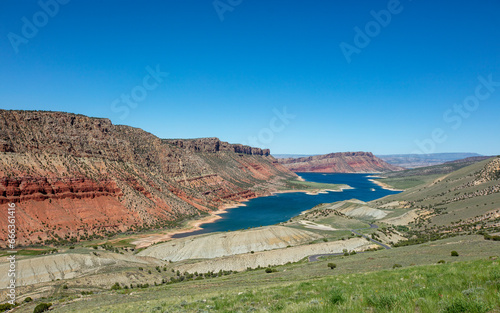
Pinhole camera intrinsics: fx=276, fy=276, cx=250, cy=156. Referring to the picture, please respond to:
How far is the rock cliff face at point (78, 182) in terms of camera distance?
7263 centimetres

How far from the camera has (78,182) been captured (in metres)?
85.1

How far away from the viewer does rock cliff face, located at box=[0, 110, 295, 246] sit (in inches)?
2859

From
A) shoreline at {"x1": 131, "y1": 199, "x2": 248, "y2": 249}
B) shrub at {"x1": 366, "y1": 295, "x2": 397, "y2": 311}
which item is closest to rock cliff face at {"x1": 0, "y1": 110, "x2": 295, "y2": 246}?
shoreline at {"x1": 131, "y1": 199, "x2": 248, "y2": 249}

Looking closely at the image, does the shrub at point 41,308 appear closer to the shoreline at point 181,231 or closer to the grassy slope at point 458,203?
the shoreline at point 181,231

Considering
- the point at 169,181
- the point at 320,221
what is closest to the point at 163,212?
the point at 169,181

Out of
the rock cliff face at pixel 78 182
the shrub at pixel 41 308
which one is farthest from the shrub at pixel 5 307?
the rock cliff face at pixel 78 182

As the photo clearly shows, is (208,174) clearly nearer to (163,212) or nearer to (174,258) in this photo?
(163,212)

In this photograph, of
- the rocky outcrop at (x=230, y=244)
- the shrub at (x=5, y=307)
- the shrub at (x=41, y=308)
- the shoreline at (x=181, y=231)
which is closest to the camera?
the shrub at (x=41, y=308)

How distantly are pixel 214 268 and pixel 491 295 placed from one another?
50.3 metres

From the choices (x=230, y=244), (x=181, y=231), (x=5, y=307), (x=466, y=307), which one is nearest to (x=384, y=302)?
(x=466, y=307)

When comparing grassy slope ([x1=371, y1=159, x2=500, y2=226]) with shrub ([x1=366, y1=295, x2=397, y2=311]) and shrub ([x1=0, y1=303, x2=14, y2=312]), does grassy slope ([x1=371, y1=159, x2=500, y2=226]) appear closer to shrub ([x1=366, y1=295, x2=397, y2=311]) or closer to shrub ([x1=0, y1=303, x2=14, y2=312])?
shrub ([x1=366, y1=295, x2=397, y2=311])

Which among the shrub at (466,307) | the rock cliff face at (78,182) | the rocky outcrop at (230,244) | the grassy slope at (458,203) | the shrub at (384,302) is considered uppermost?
the rock cliff face at (78,182)

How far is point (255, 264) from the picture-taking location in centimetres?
5406

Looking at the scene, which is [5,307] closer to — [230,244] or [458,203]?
[230,244]
